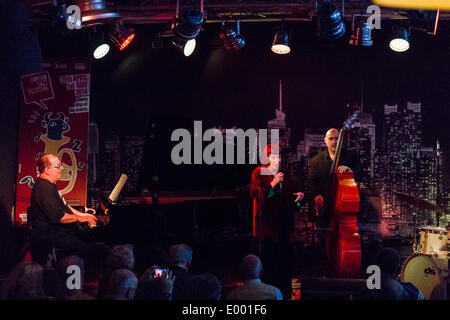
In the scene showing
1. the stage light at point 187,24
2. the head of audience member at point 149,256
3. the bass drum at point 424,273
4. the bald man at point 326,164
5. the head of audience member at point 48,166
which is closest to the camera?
the bass drum at point 424,273

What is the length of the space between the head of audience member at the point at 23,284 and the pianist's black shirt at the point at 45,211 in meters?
1.92

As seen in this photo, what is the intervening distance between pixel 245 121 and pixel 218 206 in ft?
7.46

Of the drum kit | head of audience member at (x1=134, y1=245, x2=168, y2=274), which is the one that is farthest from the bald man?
head of audience member at (x1=134, y1=245, x2=168, y2=274)

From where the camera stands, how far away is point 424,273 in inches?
204

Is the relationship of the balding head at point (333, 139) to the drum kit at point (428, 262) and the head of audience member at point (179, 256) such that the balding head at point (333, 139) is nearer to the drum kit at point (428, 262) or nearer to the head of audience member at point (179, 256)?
the drum kit at point (428, 262)

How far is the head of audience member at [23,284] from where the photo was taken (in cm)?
351

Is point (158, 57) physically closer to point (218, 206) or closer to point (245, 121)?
point (245, 121)

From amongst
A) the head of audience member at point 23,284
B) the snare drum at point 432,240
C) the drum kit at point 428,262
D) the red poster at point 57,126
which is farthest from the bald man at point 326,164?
the head of audience member at point 23,284

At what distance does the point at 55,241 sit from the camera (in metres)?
5.43

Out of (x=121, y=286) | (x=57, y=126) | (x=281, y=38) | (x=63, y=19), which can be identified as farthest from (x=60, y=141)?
(x=121, y=286)

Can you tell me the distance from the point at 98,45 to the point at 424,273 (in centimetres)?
486

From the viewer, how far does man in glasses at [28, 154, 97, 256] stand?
544 cm

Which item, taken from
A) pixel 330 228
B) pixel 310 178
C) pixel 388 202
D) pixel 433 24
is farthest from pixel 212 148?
pixel 433 24

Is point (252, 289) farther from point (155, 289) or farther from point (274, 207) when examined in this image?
point (274, 207)
